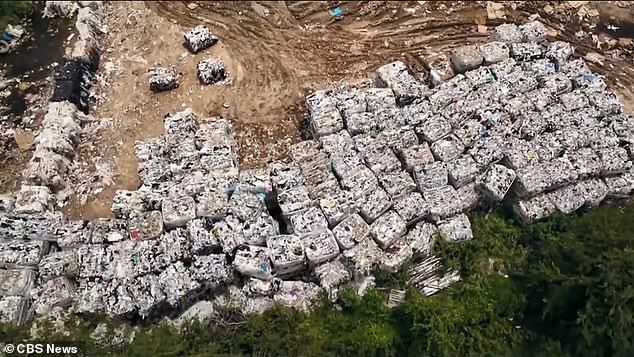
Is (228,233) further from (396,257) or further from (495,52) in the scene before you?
(495,52)

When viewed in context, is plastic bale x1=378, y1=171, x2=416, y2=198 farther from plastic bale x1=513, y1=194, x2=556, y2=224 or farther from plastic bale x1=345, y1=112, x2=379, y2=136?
plastic bale x1=513, y1=194, x2=556, y2=224

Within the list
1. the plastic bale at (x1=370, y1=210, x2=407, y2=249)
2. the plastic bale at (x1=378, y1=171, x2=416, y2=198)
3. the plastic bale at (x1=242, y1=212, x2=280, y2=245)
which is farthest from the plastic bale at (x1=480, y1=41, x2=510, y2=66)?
the plastic bale at (x1=242, y1=212, x2=280, y2=245)

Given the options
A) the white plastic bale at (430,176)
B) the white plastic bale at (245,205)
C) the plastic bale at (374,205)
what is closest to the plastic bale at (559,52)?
the white plastic bale at (430,176)

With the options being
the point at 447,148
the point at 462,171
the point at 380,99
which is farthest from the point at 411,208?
the point at 380,99

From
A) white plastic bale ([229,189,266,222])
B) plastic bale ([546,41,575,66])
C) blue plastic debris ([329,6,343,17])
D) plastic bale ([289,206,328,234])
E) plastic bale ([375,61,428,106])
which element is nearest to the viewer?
plastic bale ([289,206,328,234])

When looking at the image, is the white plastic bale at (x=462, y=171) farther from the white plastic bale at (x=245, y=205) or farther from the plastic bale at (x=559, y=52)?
the white plastic bale at (x=245, y=205)
